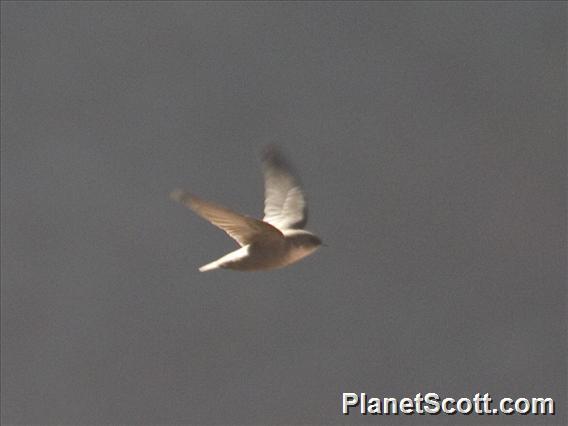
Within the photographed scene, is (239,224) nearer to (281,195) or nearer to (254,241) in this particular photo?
(254,241)

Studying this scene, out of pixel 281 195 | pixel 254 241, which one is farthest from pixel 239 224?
pixel 281 195

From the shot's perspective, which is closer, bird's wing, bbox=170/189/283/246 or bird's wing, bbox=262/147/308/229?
bird's wing, bbox=170/189/283/246

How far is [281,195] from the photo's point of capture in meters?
1.75

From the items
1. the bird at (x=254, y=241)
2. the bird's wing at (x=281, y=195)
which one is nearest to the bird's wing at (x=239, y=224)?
the bird at (x=254, y=241)

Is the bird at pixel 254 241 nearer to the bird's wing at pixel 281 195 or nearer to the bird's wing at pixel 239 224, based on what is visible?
the bird's wing at pixel 239 224

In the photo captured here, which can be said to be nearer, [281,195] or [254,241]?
[254,241]

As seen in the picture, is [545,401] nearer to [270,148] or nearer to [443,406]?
[443,406]

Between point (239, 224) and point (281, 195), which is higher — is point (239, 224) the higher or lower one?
the lower one

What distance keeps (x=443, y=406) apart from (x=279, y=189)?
1144mm

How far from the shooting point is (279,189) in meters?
1.76

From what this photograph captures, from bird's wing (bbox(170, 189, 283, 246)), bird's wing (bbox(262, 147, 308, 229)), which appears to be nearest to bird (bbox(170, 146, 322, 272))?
bird's wing (bbox(170, 189, 283, 246))

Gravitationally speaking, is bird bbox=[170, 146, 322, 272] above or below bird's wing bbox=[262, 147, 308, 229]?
below

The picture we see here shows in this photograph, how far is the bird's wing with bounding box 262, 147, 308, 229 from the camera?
1664mm

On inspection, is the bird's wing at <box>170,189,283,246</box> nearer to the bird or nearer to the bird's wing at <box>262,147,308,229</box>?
the bird
